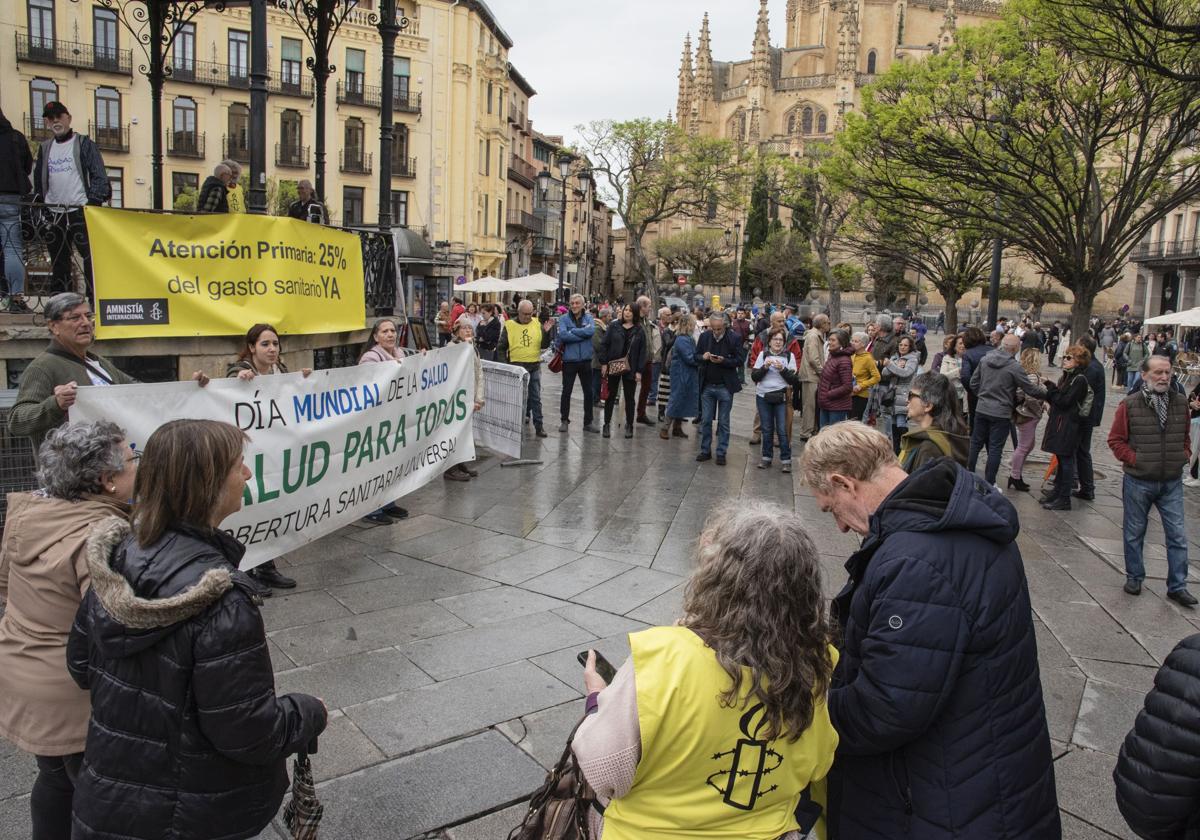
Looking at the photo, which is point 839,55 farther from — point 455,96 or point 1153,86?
point 1153,86

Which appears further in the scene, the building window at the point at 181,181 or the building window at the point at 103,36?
the building window at the point at 181,181

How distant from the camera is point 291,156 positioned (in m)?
41.9

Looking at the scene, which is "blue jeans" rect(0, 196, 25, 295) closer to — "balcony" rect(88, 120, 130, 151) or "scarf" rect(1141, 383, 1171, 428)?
"scarf" rect(1141, 383, 1171, 428)

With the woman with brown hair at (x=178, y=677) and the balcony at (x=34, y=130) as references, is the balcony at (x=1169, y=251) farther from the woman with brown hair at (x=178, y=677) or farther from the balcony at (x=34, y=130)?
the woman with brown hair at (x=178, y=677)

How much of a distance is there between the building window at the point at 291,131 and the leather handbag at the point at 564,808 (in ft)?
144

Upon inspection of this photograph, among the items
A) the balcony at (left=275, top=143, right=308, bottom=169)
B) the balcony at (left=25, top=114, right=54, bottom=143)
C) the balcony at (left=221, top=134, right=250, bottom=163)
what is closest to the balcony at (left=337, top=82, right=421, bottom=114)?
the balcony at (left=275, top=143, right=308, bottom=169)

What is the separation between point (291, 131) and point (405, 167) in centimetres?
537

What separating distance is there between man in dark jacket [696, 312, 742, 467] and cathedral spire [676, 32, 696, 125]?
304ft

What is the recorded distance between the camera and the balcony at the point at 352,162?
42531 mm

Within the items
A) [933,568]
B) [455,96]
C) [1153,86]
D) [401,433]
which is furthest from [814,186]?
[933,568]

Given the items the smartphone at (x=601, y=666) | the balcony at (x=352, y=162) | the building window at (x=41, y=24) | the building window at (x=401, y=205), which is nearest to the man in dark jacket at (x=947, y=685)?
the smartphone at (x=601, y=666)

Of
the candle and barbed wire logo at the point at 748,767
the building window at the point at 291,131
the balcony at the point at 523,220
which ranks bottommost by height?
the candle and barbed wire logo at the point at 748,767

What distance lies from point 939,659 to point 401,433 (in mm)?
6258

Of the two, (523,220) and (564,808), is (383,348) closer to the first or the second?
(564,808)
